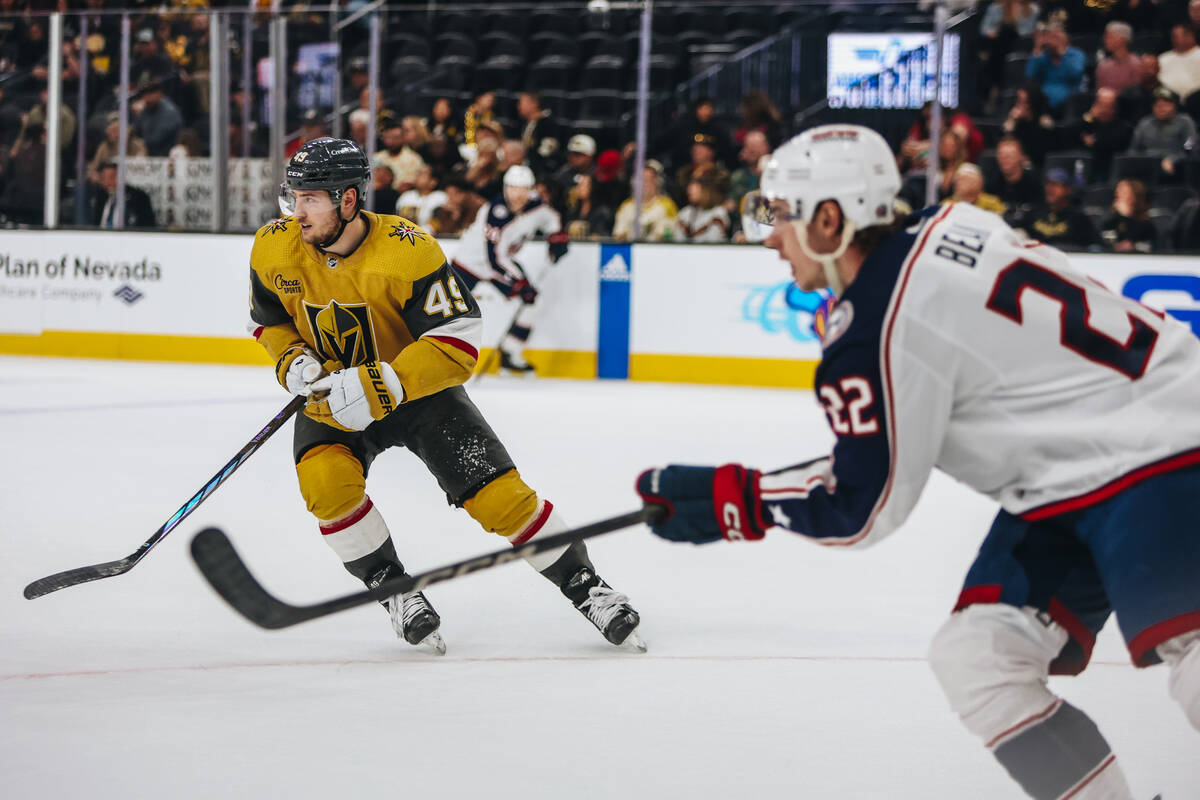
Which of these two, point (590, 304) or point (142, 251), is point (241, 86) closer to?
point (142, 251)

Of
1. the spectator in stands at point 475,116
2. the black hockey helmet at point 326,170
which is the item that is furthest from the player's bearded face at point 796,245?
the spectator in stands at point 475,116

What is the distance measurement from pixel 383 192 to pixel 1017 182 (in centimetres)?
377

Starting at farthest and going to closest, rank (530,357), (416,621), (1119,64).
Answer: (530,357) → (1119,64) → (416,621)

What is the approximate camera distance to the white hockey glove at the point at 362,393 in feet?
9.14

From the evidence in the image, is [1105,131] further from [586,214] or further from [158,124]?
[158,124]

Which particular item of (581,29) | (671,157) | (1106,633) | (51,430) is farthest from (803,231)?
(581,29)

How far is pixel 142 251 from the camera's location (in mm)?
8688

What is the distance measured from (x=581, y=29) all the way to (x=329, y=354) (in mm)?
7952

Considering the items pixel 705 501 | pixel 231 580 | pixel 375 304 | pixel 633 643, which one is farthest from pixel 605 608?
pixel 705 501

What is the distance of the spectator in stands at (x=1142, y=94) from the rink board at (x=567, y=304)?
1.23 m

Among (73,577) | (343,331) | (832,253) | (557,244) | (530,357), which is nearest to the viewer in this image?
(832,253)

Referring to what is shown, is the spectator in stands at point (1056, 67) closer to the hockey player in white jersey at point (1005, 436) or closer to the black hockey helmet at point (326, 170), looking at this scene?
the black hockey helmet at point (326, 170)

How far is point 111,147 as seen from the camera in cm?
877

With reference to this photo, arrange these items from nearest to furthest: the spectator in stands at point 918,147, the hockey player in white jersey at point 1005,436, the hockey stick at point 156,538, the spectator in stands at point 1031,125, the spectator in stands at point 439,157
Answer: the hockey player in white jersey at point 1005,436 < the hockey stick at point 156,538 < the spectator in stands at point 918,147 < the spectator in stands at point 1031,125 < the spectator in stands at point 439,157
